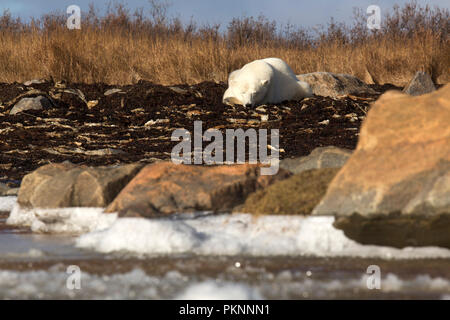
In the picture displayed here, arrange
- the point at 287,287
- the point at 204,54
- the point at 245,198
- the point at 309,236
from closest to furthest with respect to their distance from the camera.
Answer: the point at 287,287
the point at 309,236
the point at 245,198
the point at 204,54

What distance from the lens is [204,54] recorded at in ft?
45.3

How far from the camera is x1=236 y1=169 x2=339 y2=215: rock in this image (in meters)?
3.89

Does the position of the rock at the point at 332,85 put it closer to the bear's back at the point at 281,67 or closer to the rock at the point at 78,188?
the bear's back at the point at 281,67

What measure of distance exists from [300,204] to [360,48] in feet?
39.9

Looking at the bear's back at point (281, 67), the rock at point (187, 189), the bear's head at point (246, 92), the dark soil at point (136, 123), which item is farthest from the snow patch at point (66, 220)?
the bear's back at point (281, 67)

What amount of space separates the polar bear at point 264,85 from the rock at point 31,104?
9.99ft

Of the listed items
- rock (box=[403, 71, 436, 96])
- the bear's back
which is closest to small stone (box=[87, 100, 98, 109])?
the bear's back

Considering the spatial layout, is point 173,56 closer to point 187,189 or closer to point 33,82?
point 33,82

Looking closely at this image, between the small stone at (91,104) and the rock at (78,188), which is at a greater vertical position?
the small stone at (91,104)

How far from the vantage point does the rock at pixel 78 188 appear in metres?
4.75

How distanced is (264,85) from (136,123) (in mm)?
2280

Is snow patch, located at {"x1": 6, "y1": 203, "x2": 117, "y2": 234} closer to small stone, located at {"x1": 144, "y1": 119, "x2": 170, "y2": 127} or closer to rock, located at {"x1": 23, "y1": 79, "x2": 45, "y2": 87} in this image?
small stone, located at {"x1": 144, "y1": 119, "x2": 170, "y2": 127}
